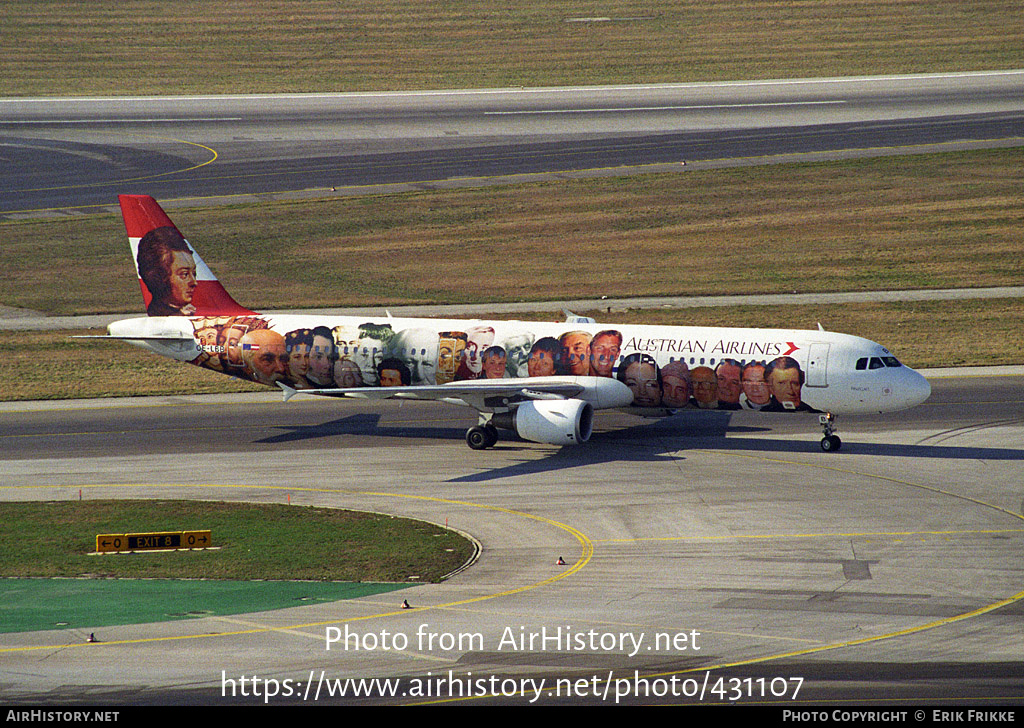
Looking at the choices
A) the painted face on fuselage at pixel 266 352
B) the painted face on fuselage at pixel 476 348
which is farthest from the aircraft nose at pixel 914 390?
the painted face on fuselage at pixel 266 352

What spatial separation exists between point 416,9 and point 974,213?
74.4 meters

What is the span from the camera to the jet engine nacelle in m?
45.2

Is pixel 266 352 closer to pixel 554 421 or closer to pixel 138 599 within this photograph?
pixel 554 421

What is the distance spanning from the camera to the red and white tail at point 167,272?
173 ft

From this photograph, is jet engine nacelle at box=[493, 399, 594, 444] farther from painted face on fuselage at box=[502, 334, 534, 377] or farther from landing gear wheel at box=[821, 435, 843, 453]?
landing gear wheel at box=[821, 435, 843, 453]

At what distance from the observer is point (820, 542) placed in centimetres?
3556

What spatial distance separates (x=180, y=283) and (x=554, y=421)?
19.0 metres

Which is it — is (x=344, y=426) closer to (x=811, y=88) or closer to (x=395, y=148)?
(x=395, y=148)

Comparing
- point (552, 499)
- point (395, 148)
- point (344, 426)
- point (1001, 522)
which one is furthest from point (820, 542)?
point (395, 148)

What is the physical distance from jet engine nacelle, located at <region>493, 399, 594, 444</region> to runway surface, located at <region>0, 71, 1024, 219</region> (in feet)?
166

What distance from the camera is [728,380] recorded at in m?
46.1

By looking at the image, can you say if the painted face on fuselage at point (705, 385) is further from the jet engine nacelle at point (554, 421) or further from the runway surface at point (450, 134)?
the runway surface at point (450, 134)

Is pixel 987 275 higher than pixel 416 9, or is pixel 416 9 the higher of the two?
pixel 416 9

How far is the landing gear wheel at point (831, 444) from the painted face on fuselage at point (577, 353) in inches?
382
